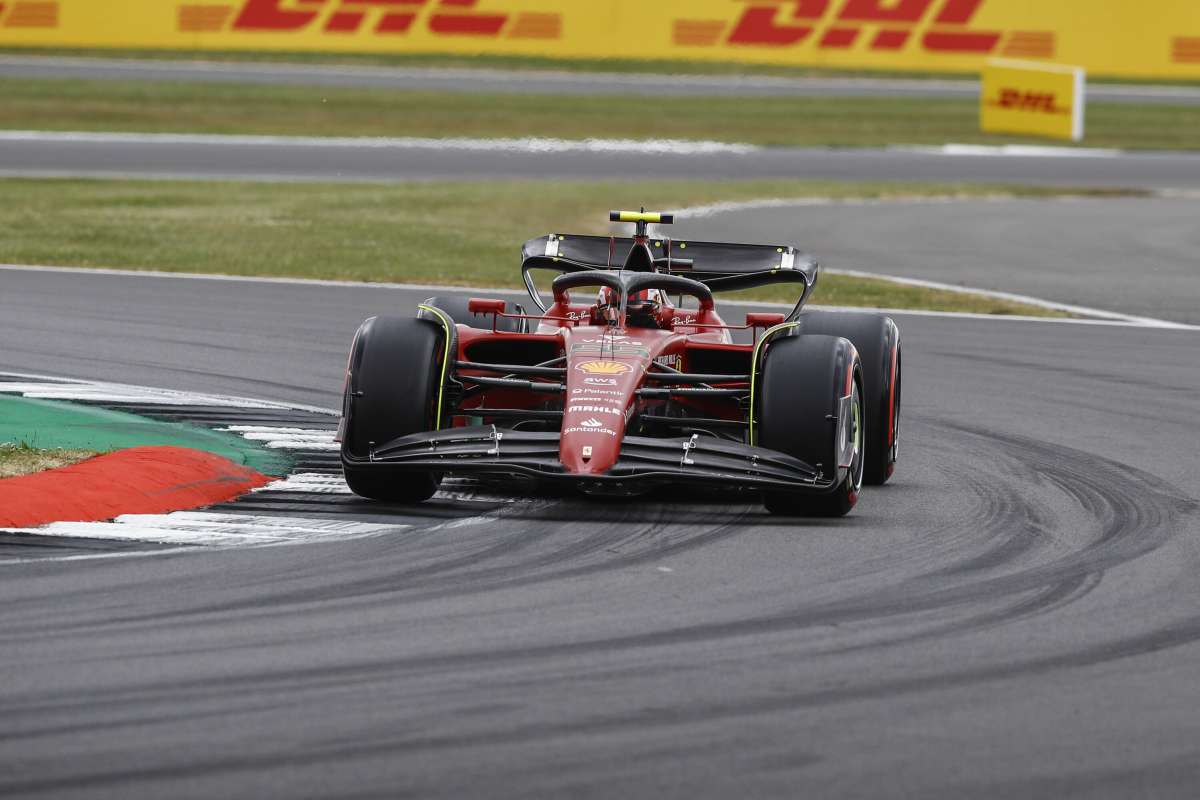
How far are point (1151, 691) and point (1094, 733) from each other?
1.62 feet

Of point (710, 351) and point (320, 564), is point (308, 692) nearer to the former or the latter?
point (320, 564)

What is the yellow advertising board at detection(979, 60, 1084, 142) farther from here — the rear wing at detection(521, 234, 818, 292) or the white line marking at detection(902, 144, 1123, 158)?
the rear wing at detection(521, 234, 818, 292)

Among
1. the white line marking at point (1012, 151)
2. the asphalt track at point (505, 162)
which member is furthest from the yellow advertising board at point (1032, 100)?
the asphalt track at point (505, 162)

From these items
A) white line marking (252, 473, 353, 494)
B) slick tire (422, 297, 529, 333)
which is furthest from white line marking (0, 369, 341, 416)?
white line marking (252, 473, 353, 494)

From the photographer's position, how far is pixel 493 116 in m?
33.9

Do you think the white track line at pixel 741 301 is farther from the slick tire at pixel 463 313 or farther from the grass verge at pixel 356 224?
the slick tire at pixel 463 313

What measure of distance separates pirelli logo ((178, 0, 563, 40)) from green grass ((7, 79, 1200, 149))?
231cm

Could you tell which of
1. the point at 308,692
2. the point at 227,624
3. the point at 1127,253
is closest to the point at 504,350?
the point at 227,624

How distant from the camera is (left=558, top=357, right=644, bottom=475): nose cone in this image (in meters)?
8.17

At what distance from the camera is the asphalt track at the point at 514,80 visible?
3706 centimetres

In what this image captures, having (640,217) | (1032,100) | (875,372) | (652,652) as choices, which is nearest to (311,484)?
(640,217)

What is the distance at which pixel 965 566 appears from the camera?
24.9 ft

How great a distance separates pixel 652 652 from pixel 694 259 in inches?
170

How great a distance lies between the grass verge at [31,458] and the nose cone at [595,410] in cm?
210
